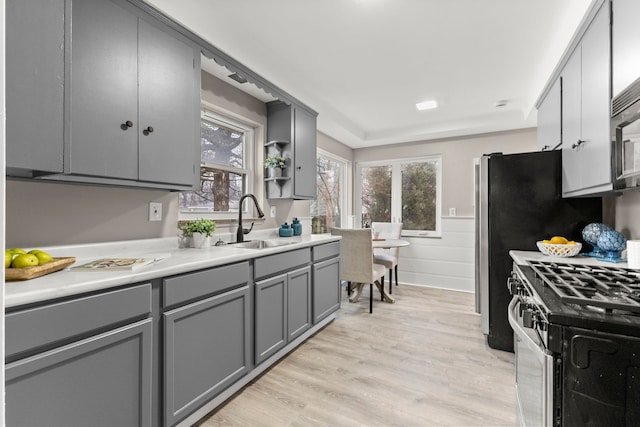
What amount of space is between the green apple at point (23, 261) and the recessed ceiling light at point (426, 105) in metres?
3.65

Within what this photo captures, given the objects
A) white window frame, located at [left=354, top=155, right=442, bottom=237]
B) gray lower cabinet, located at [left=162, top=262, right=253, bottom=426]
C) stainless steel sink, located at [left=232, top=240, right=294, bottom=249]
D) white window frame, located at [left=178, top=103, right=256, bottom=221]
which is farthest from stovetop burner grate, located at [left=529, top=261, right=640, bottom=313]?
white window frame, located at [left=354, top=155, right=442, bottom=237]

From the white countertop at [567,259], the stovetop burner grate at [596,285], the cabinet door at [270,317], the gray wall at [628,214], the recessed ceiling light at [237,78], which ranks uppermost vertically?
the recessed ceiling light at [237,78]

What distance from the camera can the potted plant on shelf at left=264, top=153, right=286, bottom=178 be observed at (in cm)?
300

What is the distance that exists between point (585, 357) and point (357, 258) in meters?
2.47

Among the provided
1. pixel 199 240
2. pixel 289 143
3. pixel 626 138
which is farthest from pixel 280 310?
pixel 626 138

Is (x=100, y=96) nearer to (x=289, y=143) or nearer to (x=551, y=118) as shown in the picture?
(x=289, y=143)

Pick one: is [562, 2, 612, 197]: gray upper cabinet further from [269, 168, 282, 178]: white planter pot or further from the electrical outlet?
the electrical outlet

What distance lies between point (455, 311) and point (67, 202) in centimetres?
368

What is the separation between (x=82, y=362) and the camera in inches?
42.3

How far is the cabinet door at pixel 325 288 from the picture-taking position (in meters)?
2.68

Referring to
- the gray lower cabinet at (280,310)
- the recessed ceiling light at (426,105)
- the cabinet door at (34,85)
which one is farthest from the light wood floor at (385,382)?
the recessed ceiling light at (426,105)

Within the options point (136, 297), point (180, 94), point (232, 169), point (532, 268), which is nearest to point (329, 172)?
point (232, 169)

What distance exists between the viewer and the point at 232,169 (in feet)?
9.20

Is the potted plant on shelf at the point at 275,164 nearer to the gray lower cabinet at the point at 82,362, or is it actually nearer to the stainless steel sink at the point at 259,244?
the stainless steel sink at the point at 259,244
